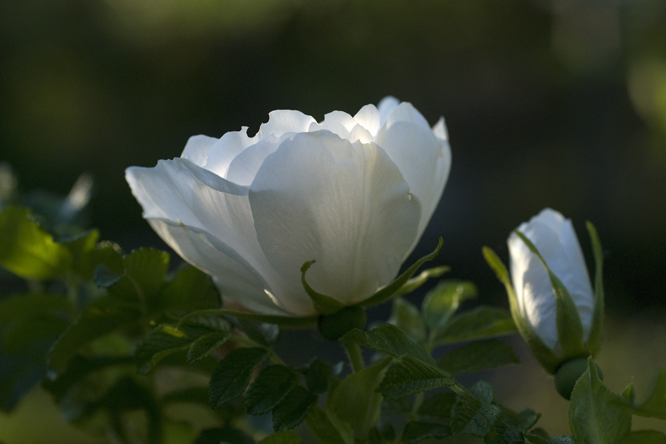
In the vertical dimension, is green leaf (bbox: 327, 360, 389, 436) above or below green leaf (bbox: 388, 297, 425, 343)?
above

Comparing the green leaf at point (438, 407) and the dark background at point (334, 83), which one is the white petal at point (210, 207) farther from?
the dark background at point (334, 83)

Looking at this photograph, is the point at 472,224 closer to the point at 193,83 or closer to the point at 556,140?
the point at 556,140

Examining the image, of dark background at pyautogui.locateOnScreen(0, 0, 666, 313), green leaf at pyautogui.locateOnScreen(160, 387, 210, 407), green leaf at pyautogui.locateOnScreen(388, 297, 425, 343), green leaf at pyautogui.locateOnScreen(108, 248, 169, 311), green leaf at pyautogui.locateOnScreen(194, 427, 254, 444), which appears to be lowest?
dark background at pyautogui.locateOnScreen(0, 0, 666, 313)

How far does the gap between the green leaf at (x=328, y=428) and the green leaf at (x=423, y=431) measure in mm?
24

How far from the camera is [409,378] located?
0.20 m

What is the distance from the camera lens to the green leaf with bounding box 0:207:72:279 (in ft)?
1.00

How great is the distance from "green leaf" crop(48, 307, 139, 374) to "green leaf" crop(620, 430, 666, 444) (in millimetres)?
224

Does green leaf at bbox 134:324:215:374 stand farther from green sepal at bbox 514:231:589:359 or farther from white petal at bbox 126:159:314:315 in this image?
green sepal at bbox 514:231:589:359

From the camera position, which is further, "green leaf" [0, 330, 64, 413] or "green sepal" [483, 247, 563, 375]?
"green leaf" [0, 330, 64, 413]

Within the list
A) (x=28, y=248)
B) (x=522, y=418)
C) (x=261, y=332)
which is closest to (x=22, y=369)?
(x=28, y=248)

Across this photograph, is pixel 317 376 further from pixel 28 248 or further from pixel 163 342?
pixel 28 248

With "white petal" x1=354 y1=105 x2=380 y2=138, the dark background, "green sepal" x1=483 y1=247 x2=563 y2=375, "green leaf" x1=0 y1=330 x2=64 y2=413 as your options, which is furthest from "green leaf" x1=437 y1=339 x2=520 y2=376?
the dark background

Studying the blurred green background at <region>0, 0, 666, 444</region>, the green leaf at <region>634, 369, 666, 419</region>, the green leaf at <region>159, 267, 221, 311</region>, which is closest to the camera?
the green leaf at <region>634, 369, 666, 419</region>

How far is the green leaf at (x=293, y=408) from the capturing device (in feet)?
0.72
